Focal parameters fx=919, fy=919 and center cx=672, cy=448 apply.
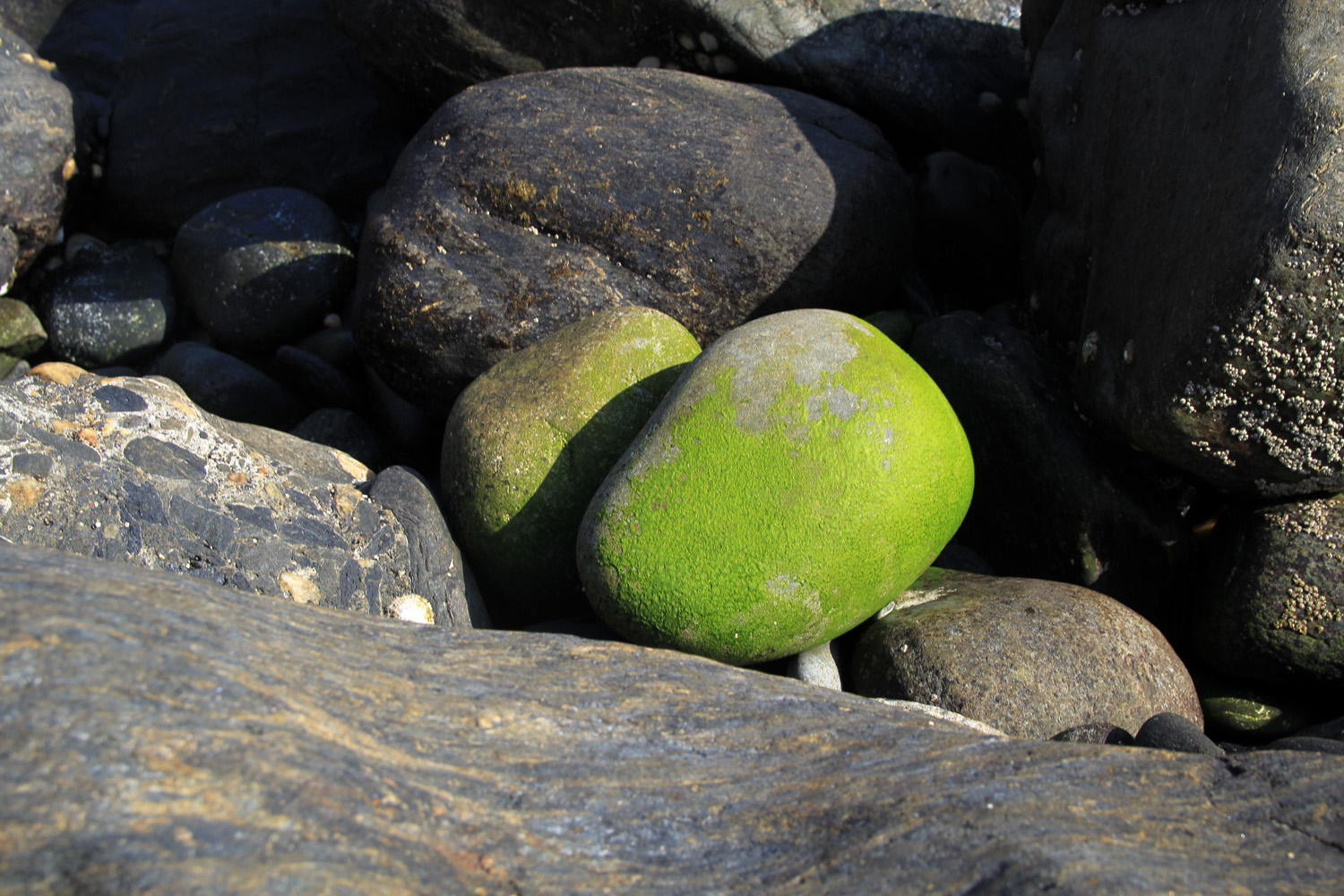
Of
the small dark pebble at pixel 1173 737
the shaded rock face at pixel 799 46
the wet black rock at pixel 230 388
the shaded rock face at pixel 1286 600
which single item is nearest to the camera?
the small dark pebble at pixel 1173 737

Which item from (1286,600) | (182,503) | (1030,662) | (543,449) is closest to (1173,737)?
(1030,662)

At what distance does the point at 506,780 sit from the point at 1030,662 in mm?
1628

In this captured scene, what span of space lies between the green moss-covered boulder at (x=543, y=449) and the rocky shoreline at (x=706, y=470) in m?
0.02

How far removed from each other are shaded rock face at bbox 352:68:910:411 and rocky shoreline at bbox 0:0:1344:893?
17 millimetres

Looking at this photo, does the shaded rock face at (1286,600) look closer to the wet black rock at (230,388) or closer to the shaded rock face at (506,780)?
the shaded rock face at (506,780)

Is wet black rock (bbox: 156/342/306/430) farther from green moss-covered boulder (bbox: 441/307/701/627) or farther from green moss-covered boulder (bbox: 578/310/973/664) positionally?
green moss-covered boulder (bbox: 578/310/973/664)

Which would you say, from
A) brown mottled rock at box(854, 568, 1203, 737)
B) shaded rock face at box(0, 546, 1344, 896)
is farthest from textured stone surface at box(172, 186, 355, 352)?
brown mottled rock at box(854, 568, 1203, 737)

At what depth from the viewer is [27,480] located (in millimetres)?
2510

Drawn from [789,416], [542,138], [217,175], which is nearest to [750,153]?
[542,138]

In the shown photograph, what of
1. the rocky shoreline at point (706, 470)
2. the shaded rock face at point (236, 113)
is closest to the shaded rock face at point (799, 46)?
the rocky shoreline at point (706, 470)

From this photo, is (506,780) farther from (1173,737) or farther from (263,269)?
(263,269)

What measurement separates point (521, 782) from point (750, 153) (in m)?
2.81

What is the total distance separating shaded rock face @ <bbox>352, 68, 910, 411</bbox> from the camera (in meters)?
3.67

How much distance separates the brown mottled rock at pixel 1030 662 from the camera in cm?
259
